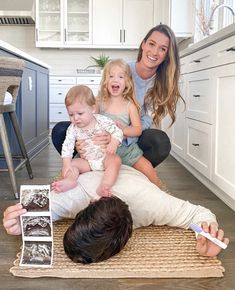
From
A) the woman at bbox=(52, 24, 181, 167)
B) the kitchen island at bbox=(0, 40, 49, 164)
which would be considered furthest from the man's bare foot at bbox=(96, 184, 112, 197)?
the kitchen island at bbox=(0, 40, 49, 164)

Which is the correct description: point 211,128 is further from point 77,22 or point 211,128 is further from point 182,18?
point 77,22

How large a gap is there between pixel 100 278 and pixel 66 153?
0.66 meters

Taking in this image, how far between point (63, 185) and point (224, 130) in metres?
0.99

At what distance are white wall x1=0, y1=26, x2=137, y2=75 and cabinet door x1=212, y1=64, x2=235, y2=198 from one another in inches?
158

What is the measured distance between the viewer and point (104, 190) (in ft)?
5.26

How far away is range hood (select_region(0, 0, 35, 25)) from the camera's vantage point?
572 cm

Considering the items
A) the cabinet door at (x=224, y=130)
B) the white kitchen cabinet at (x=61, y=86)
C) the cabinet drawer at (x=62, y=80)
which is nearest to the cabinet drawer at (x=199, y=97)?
the cabinet door at (x=224, y=130)

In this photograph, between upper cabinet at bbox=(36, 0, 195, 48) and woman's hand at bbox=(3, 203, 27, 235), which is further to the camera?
upper cabinet at bbox=(36, 0, 195, 48)

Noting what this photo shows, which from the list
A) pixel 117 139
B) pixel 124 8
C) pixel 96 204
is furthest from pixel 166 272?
pixel 124 8

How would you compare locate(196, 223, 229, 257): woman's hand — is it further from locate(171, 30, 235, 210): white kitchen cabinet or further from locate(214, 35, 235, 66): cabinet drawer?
locate(214, 35, 235, 66): cabinet drawer

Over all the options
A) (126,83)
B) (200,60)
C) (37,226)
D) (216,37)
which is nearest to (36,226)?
(37,226)

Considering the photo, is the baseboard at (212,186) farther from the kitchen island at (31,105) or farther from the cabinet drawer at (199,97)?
the kitchen island at (31,105)

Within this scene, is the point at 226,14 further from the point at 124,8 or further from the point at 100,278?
the point at 100,278

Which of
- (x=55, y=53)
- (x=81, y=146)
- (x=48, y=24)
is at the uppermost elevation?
(x=48, y=24)
